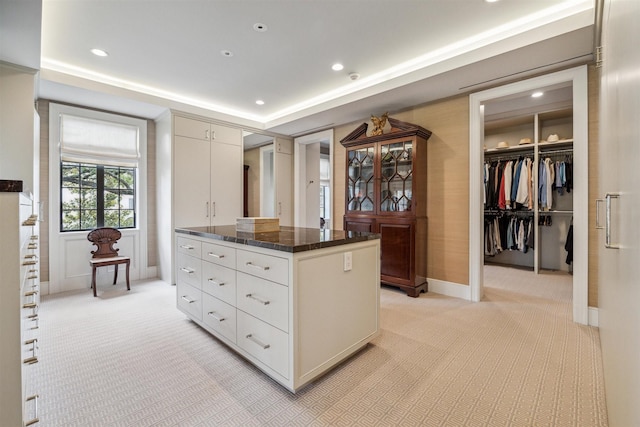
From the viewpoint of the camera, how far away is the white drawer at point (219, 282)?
7.20ft

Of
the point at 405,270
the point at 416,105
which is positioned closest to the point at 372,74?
the point at 416,105

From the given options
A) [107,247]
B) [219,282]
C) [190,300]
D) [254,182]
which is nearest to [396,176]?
[219,282]

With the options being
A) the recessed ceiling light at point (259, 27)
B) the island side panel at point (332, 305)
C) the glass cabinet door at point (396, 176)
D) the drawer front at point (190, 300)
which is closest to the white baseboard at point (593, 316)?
the glass cabinet door at point (396, 176)

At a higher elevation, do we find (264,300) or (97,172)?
(97,172)

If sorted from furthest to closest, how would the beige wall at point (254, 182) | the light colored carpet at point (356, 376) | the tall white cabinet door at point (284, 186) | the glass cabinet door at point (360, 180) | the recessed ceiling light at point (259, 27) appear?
1. the beige wall at point (254, 182)
2. the tall white cabinet door at point (284, 186)
3. the glass cabinet door at point (360, 180)
4. the recessed ceiling light at point (259, 27)
5. the light colored carpet at point (356, 376)

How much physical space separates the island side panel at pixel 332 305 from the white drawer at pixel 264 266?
9cm

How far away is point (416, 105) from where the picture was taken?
13.0 ft

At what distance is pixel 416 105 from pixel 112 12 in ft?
11.2

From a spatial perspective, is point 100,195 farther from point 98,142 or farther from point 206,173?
point 206,173

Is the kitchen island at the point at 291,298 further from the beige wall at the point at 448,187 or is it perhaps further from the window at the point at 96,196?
the window at the point at 96,196

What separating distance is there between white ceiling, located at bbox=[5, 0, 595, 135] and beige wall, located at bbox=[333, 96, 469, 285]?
237 millimetres

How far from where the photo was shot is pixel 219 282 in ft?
7.68

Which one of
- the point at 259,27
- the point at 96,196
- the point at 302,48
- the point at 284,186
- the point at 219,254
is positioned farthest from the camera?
the point at 284,186

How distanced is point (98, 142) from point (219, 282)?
340cm
